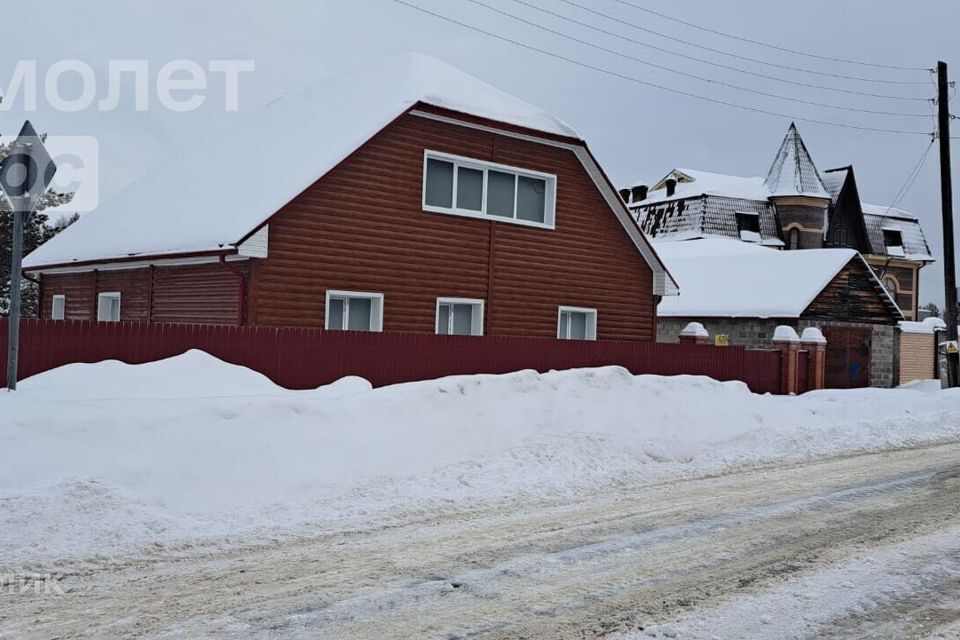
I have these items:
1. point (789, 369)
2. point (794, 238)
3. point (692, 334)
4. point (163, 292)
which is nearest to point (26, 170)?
point (163, 292)

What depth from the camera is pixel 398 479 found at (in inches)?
360

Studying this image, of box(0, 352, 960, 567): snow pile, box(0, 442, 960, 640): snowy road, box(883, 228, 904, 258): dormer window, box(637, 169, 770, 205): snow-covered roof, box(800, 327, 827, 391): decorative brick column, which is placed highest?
box(637, 169, 770, 205): snow-covered roof

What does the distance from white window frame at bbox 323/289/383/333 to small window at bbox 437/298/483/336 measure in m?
1.52

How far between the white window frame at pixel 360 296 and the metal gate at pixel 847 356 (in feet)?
47.0

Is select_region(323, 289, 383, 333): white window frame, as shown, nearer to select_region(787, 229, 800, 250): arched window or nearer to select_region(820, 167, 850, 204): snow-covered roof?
select_region(787, 229, 800, 250): arched window

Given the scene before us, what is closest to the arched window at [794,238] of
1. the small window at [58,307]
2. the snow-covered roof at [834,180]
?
the snow-covered roof at [834,180]

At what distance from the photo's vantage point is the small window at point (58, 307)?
22.6 m

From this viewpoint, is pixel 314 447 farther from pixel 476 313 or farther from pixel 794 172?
pixel 794 172

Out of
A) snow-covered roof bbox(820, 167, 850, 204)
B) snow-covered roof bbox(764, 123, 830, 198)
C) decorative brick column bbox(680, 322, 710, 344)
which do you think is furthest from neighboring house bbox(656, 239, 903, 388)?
snow-covered roof bbox(820, 167, 850, 204)

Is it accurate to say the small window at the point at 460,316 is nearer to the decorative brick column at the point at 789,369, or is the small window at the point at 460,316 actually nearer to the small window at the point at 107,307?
the decorative brick column at the point at 789,369

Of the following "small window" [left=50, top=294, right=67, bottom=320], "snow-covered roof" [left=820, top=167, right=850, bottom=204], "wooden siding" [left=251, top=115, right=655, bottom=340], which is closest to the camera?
"wooden siding" [left=251, top=115, right=655, bottom=340]

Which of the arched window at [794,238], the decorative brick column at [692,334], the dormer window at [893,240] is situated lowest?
the decorative brick column at [692,334]

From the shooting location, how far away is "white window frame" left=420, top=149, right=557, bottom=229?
59.3ft

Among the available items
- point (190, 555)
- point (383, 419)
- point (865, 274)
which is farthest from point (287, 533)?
point (865, 274)
